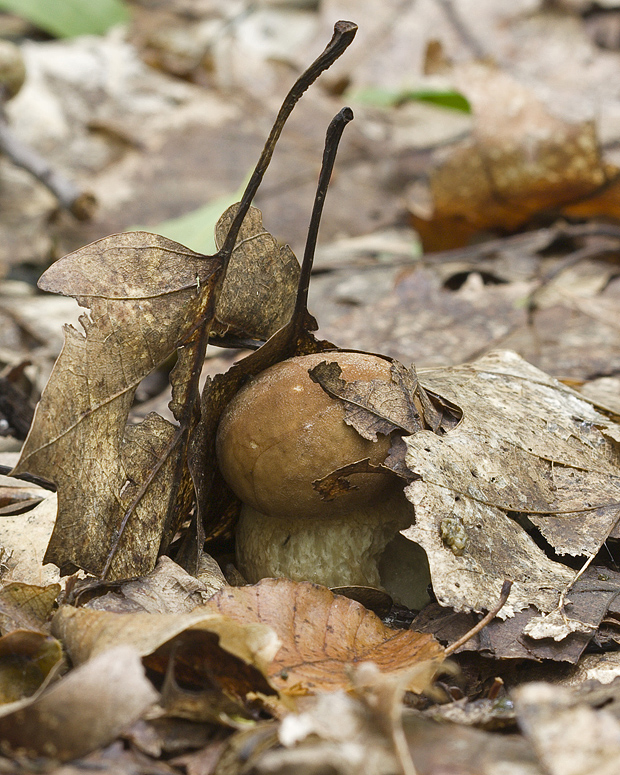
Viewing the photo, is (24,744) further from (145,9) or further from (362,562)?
(145,9)

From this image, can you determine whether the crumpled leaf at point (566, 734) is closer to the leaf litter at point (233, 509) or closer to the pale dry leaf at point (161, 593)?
the leaf litter at point (233, 509)

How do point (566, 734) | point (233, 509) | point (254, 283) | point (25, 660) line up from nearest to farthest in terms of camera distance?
point (566, 734) → point (25, 660) → point (254, 283) → point (233, 509)

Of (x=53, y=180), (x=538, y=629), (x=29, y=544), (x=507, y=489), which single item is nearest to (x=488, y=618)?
Result: (x=538, y=629)

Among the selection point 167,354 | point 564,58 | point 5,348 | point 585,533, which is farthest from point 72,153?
point 585,533

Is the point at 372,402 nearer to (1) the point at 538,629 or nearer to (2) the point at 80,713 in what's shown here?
(1) the point at 538,629

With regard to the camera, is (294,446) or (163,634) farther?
(294,446)

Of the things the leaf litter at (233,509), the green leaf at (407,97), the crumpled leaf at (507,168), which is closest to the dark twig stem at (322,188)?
the leaf litter at (233,509)
